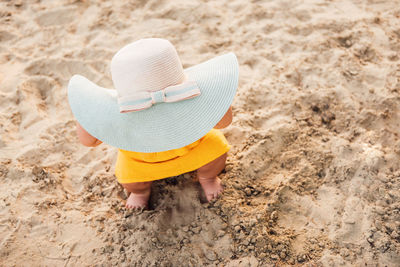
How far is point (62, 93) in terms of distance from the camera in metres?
2.53

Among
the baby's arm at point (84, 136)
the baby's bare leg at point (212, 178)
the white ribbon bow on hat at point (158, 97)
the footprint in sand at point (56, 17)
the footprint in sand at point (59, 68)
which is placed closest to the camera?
the white ribbon bow on hat at point (158, 97)

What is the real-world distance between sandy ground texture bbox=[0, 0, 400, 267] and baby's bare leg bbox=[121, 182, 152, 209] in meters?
0.05

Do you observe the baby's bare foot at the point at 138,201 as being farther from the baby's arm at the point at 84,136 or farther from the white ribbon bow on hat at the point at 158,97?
the white ribbon bow on hat at the point at 158,97

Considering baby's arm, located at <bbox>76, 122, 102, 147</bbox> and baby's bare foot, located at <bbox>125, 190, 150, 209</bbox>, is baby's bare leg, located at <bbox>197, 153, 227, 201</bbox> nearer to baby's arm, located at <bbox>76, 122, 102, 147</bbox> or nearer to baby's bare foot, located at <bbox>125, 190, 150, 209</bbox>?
baby's bare foot, located at <bbox>125, 190, 150, 209</bbox>

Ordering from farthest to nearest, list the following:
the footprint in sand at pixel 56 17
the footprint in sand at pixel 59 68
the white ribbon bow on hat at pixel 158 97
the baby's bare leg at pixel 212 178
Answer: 1. the footprint in sand at pixel 56 17
2. the footprint in sand at pixel 59 68
3. the baby's bare leg at pixel 212 178
4. the white ribbon bow on hat at pixel 158 97

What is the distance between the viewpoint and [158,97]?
4.48 feet

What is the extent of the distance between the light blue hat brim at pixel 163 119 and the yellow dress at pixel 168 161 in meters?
0.22

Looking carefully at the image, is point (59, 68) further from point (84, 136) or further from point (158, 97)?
point (158, 97)

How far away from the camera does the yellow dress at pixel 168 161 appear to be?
1.65 meters

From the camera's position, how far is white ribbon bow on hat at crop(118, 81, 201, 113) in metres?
1.36

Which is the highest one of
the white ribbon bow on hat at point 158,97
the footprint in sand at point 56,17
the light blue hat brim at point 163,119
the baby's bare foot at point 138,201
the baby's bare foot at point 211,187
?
the white ribbon bow on hat at point 158,97

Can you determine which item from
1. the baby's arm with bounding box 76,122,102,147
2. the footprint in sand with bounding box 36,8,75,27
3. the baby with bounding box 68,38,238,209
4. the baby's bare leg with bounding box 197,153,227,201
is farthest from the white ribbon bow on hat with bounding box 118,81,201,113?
the footprint in sand with bounding box 36,8,75,27

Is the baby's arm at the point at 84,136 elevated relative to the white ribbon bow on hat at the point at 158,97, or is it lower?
lower

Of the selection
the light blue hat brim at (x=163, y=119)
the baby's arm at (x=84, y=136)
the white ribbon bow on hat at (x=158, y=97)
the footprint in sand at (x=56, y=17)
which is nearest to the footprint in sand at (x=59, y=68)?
the footprint in sand at (x=56, y=17)
